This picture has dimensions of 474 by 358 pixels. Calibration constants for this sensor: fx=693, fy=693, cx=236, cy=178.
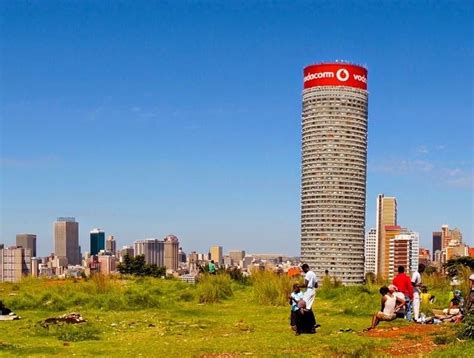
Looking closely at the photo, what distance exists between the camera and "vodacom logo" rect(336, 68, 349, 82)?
156 meters

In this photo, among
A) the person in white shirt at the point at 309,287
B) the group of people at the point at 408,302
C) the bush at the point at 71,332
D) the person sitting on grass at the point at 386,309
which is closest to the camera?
the bush at the point at 71,332

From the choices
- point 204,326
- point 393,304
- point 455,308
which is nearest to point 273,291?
point 204,326

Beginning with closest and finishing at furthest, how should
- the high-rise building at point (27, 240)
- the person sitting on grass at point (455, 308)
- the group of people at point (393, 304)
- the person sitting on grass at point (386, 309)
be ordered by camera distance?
the group of people at point (393, 304) < the person sitting on grass at point (386, 309) < the person sitting on grass at point (455, 308) < the high-rise building at point (27, 240)

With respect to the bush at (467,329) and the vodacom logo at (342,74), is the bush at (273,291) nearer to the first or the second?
the bush at (467,329)

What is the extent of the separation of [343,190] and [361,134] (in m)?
16.7

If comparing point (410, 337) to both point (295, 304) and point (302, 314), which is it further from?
point (295, 304)

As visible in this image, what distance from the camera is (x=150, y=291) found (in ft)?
93.7

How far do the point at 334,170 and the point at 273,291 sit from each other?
139 metres

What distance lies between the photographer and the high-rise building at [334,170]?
522 ft

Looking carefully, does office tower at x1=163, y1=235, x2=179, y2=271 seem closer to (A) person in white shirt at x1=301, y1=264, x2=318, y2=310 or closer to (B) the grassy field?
(B) the grassy field

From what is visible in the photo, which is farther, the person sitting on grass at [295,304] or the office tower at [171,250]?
the office tower at [171,250]

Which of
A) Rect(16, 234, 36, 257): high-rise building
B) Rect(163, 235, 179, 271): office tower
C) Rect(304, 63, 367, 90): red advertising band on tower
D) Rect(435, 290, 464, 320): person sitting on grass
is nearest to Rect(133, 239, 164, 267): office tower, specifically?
Rect(163, 235, 179, 271): office tower

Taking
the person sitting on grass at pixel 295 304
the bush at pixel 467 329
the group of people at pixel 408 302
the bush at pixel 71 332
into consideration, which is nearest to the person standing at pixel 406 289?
the group of people at pixel 408 302

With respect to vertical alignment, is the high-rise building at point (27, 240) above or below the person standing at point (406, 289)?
below
